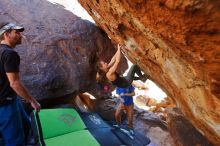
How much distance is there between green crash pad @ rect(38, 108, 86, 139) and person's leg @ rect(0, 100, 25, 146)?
39 centimetres

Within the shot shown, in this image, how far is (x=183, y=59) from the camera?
8.29ft

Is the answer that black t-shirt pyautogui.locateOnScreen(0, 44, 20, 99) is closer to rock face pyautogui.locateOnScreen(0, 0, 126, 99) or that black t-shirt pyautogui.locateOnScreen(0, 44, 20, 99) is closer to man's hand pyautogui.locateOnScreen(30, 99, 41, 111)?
man's hand pyautogui.locateOnScreen(30, 99, 41, 111)

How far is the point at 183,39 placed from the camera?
6.71 feet

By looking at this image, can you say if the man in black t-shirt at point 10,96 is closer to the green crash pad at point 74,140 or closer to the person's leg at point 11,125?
the person's leg at point 11,125

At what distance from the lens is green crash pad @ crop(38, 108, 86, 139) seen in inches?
169

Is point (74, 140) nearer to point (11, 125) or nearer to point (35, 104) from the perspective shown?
point (35, 104)

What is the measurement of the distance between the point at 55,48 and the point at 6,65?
8.03 ft

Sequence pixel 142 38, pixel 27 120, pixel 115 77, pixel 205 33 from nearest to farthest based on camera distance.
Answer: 1. pixel 205 33
2. pixel 142 38
3. pixel 27 120
4. pixel 115 77

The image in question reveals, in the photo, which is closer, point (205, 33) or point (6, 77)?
point (205, 33)

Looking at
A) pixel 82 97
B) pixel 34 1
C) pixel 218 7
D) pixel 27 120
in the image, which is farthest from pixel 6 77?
pixel 82 97

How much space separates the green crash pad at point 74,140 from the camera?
158 inches

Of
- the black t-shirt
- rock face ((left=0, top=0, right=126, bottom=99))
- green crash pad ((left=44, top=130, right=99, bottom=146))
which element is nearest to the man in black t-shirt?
the black t-shirt

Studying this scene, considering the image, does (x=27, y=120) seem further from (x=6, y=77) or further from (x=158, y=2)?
(x=158, y=2)

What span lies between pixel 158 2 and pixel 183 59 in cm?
71
